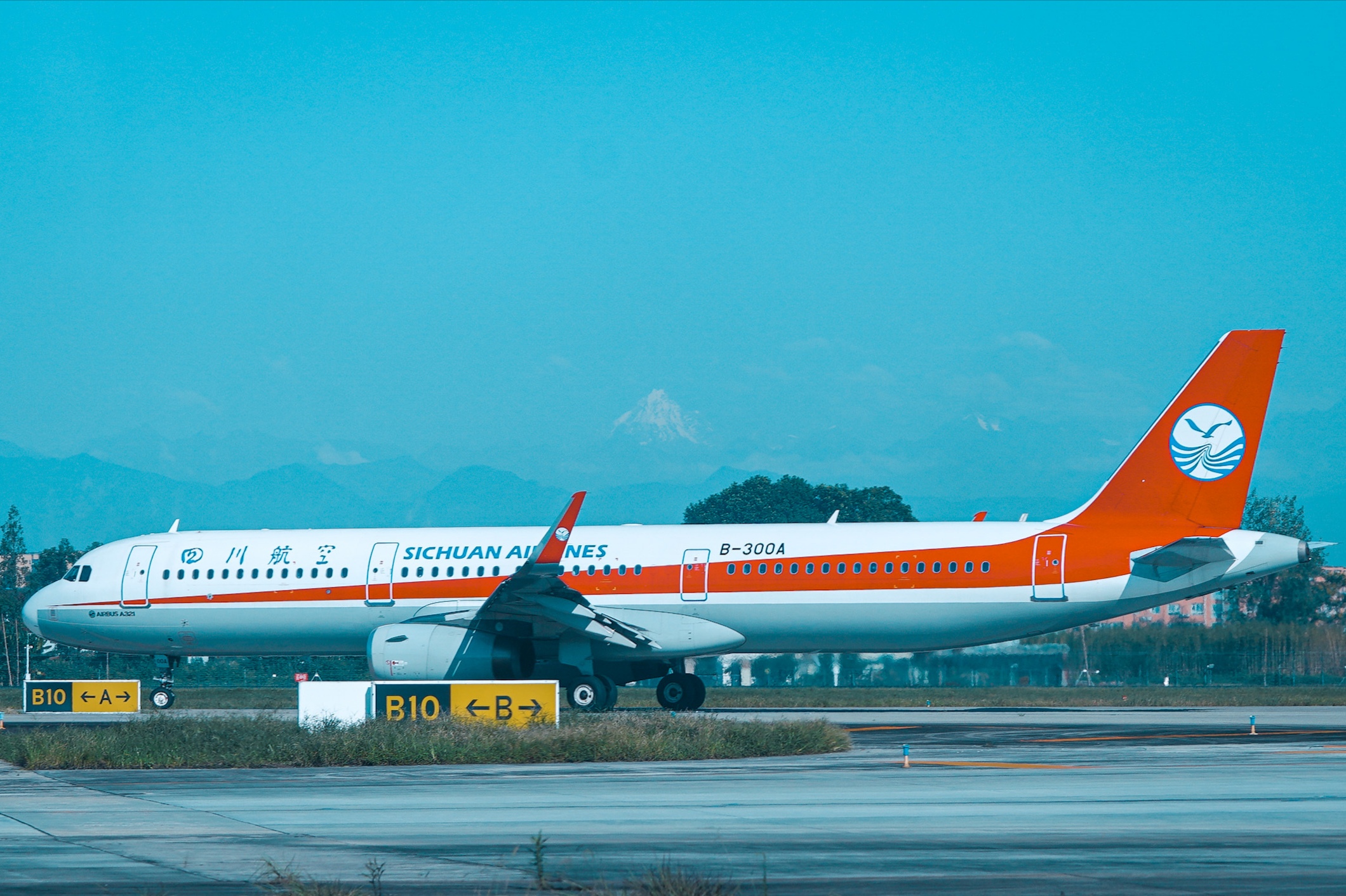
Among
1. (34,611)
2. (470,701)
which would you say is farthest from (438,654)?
(34,611)

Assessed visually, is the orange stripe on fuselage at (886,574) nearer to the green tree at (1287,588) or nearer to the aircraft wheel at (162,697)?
the aircraft wheel at (162,697)

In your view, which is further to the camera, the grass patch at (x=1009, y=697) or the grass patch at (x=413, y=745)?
the grass patch at (x=1009, y=697)

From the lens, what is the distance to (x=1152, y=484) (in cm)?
2939

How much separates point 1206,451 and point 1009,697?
1455 centimetres

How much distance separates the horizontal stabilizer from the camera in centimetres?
2806

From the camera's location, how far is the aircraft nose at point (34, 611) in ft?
115

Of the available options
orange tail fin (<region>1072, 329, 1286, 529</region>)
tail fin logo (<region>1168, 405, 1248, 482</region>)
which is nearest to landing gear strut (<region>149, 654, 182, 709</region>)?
orange tail fin (<region>1072, 329, 1286, 529</region>)

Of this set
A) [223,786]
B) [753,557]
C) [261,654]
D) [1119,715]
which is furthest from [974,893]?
[261,654]

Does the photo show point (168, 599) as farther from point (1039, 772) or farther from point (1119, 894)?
point (1119, 894)

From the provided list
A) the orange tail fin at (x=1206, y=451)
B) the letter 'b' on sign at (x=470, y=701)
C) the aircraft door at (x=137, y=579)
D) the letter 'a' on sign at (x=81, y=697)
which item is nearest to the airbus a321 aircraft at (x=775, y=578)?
the orange tail fin at (x=1206, y=451)

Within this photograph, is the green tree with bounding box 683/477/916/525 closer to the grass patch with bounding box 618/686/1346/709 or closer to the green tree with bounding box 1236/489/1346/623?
the green tree with bounding box 1236/489/1346/623

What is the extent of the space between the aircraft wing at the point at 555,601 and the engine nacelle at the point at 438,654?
23.1 inches

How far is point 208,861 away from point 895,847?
5.38 m

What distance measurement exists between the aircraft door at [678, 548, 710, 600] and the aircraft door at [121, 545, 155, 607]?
40.6 feet
